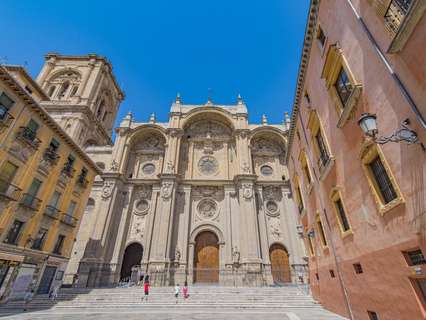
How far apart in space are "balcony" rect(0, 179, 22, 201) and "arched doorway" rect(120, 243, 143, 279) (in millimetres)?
11924

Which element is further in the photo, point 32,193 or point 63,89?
point 63,89

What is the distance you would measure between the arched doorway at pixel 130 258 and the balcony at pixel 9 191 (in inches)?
469

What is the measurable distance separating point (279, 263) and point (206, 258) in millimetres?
7575

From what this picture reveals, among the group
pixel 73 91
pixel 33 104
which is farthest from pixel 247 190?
pixel 73 91

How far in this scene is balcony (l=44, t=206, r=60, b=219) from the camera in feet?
50.6

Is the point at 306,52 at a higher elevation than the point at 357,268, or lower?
higher

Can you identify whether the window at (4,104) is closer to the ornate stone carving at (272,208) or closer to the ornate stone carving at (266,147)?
the ornate stone carving at (272,208)

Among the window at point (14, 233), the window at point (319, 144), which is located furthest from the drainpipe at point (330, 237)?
the window at point (14, 233)

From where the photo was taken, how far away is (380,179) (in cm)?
630

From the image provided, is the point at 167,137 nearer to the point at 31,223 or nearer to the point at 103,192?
the point at 103,192

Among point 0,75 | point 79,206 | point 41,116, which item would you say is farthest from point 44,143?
point 79,206

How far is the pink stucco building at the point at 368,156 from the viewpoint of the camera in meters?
4.80

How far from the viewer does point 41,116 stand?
15.4 m

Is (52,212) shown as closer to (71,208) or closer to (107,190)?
(71,208)
